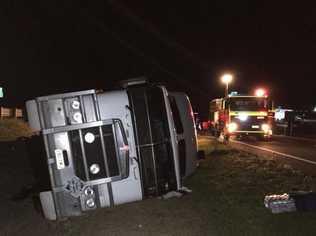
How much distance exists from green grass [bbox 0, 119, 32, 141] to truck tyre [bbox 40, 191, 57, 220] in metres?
16.9

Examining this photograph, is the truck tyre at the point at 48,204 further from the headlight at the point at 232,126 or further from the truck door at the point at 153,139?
the headlight at the point at 232,126

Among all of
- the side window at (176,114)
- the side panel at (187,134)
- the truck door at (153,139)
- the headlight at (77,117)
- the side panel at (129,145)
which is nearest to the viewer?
the headlight at (77,117)

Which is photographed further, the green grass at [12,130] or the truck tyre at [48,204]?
the green grass at [12,130]

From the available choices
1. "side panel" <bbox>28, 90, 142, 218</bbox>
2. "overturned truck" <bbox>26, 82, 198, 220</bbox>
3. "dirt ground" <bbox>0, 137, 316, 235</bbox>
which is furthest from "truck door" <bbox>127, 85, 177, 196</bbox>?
"dirt ground" <bbox>0, 137, 316, 235</bbox>

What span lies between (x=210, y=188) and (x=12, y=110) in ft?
77.3

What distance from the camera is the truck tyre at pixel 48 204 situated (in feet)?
21.2

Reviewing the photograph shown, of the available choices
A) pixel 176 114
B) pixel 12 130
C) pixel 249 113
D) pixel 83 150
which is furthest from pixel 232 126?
pixel 83 150

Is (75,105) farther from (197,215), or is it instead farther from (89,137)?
(197,215)

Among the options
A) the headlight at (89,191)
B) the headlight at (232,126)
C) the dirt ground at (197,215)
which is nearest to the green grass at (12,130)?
the headlight at (232,126)

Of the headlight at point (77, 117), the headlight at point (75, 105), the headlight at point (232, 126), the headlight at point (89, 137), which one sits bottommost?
the headlight at point (232, 126)

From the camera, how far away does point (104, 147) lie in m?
6.46

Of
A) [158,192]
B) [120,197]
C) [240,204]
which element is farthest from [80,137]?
[240,204]

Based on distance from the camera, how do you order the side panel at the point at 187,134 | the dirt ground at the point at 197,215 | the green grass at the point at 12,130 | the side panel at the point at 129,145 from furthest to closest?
the green grass at the point at 12,130 → the side panel at the point at 187,134 → the side panel at the point at 129,145 → the dirt ground at the point at 197,215

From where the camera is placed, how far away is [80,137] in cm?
640
